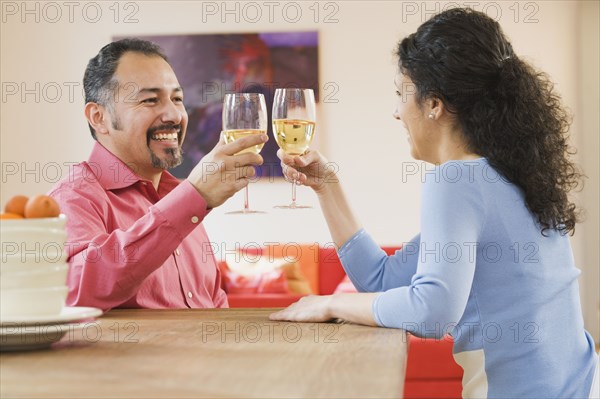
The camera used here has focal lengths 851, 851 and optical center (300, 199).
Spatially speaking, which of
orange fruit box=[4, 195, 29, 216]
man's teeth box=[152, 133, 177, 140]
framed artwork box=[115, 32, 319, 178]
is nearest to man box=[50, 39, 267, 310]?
man's teeth box=[152, 133, 177, 140]

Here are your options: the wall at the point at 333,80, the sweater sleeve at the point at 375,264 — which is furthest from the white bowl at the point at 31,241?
the wall at the point at 333,80

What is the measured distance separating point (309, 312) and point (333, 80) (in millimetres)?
4496

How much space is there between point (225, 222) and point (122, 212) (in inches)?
156

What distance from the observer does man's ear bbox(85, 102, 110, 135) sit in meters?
2.47

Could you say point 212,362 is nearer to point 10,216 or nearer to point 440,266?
point 10,216

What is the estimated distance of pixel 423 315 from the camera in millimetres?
1472

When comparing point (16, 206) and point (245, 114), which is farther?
point (245, 114)

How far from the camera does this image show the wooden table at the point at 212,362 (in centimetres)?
97

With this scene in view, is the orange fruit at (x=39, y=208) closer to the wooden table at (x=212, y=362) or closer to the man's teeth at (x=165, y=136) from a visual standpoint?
the wooden table at (x=212, y=362)

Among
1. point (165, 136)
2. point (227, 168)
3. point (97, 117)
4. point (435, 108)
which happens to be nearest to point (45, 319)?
point (227, 168)

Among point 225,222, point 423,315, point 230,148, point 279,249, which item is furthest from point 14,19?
point 423,315

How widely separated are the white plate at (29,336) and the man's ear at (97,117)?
128 centimetres

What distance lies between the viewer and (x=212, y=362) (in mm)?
1151

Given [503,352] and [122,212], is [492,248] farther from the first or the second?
[122,212]
